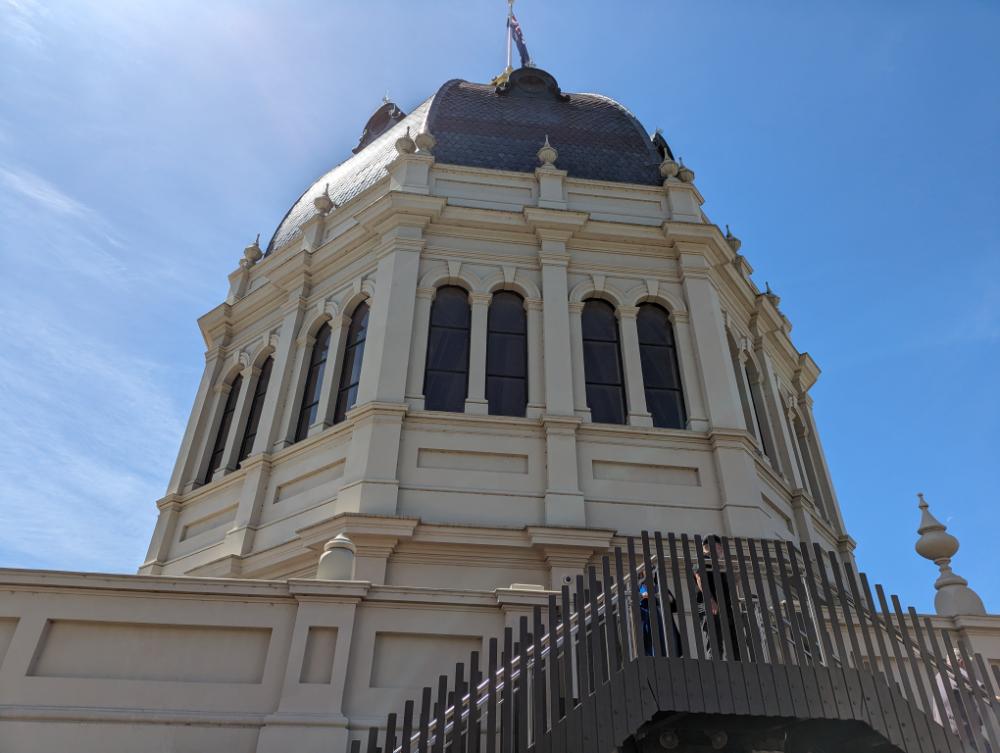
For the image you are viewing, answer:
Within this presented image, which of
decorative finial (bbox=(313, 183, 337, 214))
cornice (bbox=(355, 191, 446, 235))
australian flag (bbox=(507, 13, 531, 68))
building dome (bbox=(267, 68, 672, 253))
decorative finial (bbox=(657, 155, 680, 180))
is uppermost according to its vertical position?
australian flag (bbox=(507, 13, 531, 68))

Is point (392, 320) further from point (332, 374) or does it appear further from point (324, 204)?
point (324, 204)

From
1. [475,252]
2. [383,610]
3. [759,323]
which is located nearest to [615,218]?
[475,252]

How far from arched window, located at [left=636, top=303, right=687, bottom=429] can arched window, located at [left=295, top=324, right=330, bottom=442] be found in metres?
6.14

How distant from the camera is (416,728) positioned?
21.1 ft

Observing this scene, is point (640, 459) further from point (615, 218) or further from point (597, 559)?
point (615, 218)

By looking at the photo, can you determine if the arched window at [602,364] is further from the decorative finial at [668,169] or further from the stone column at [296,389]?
the stone column at [296,389]

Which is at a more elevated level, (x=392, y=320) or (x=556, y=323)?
(x=556, y=323)

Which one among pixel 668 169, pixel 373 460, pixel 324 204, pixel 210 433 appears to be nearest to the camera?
pixel 373 460

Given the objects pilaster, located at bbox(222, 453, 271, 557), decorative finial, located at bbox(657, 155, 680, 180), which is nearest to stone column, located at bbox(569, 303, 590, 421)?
decorative finial, located at bbox(657, 155, 680, 180)

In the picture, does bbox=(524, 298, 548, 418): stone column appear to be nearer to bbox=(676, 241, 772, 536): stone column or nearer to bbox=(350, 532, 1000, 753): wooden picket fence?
bbox=(676, 241, 772, 536): stone column

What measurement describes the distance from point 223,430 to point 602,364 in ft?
27.5

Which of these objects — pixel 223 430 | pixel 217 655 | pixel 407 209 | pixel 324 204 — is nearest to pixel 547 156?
pixel 407 209

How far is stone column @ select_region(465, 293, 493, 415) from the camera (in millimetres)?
13102

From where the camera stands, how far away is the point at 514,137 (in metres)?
18.3
